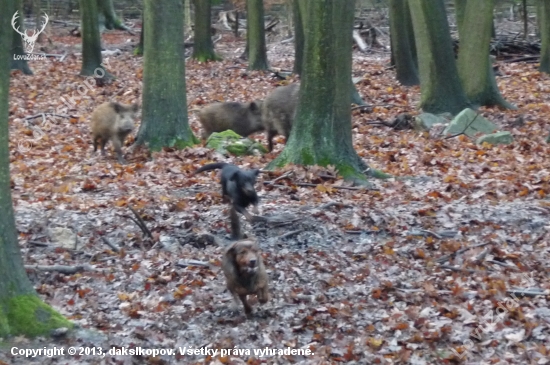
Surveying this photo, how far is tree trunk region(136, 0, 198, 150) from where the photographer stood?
15367 millimetres

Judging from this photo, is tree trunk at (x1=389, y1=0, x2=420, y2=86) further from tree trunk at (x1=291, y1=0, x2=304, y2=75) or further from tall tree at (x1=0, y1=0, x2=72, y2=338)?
tall tree at (x1=0, y1=0, x2=72, y2=338)

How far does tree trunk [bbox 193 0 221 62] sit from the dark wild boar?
14.6 m

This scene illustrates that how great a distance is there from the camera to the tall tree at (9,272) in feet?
22.8

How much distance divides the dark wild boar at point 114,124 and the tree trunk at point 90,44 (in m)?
9.56

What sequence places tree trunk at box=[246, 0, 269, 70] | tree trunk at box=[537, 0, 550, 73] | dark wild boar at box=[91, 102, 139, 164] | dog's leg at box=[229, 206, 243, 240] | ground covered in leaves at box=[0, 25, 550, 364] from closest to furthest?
ground covered in leaves at box=[0, 25, 550, 364]
dog's leg at box=[229, 206, 243, 240]
dark wild boar at box=[91, 102, 139, 164]
tree trunk at box=[537, 0, 550, 73]
tree trunk at box=[246, 0, 269, 70]

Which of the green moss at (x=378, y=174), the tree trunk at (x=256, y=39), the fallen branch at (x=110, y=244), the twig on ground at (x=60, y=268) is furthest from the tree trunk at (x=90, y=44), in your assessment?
the twig on ground at (x=60, y=268)

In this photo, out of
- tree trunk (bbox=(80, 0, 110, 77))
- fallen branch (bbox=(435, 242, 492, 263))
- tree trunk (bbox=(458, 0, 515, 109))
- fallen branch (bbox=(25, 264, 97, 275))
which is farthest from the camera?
tree trunk (bbox=(80, 0, 110, 77))

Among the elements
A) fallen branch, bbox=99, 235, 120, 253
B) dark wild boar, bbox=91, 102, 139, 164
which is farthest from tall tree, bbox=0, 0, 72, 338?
dark wild boar, bbox=91, 102, 139, 164

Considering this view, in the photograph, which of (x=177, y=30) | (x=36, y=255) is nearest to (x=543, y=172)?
(x=177, y=30)

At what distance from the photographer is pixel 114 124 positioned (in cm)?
1519

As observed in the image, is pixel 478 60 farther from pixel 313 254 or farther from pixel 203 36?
pixel 203 36

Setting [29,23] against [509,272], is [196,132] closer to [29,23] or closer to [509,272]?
[509,272]

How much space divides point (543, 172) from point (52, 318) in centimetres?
892

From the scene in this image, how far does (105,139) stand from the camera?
15617mm
